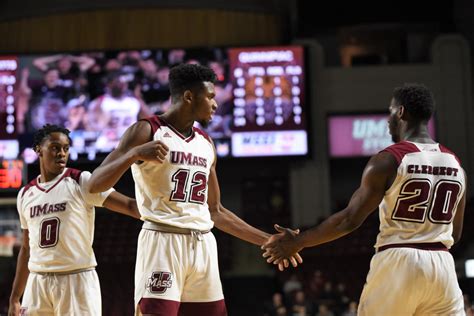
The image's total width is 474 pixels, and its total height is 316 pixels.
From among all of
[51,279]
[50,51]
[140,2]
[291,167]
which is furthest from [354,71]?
[51,279]

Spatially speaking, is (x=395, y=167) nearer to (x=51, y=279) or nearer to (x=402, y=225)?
(x=402, y=225)

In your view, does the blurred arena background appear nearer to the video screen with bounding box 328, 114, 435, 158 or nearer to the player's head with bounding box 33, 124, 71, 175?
the video screen with bounding box 328, 114, 435, 158

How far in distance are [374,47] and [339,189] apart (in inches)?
186

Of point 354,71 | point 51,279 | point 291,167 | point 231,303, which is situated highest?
point 354,71

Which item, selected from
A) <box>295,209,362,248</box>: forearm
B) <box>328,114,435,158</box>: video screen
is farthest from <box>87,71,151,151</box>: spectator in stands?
<box>295,209,362,248</box>: forearm

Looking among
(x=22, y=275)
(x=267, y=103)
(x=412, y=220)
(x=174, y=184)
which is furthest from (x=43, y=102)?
(x=412, y=220)

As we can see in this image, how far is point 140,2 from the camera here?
19.8 metres

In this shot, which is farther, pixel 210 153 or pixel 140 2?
pixel 140 2

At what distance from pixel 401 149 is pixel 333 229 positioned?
0.65m

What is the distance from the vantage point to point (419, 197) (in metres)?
4.70

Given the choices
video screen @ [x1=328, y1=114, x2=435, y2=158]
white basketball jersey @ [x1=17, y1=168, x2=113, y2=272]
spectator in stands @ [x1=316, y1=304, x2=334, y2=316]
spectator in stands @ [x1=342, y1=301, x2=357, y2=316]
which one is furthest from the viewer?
video screen @ [x1=328, y1=114, x2=435, y2=158]

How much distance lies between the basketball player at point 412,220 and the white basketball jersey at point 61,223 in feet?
6.74

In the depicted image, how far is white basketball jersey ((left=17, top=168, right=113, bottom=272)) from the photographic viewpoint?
5.83 meters

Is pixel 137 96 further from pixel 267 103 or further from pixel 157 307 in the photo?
pixel 157 307
